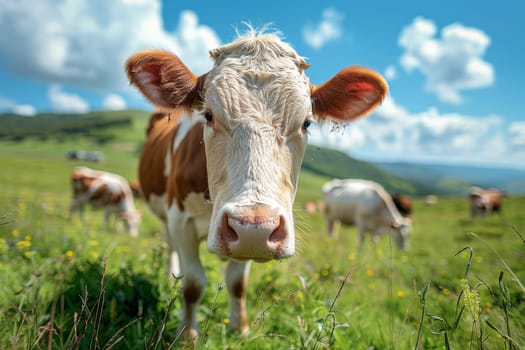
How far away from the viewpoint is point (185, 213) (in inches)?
127

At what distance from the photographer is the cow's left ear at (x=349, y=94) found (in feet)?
9.11

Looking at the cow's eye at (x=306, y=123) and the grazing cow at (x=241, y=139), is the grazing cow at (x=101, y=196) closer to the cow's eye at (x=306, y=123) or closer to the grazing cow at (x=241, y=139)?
the grazing cow at (x=241, y=139)

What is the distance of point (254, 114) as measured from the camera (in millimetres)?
2127

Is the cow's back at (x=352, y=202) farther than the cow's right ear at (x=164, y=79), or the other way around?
the cow's back at (x=352, y=202)

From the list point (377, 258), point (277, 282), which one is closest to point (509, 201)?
point (377, 258)

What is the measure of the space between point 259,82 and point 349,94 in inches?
38.7

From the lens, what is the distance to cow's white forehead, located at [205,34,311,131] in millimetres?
2182

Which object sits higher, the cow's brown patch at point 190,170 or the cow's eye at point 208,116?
the cow's eye at point 208,116

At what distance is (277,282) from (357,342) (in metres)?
1.47

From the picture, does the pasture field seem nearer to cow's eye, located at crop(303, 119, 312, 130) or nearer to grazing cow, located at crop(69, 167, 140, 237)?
cow's eye, located at crop(303, 119, 312, 130)

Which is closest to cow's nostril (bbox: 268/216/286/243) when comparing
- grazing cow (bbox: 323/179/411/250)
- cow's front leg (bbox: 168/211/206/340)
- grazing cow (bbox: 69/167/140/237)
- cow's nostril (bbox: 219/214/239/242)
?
cow's nostril (bbox: 219/214/239/242)

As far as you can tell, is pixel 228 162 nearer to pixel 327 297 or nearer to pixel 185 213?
pixel 185 213

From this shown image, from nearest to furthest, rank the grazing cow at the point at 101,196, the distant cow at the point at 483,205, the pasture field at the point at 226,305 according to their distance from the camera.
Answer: the pasture field at the point at 226,305 < the grazing cow at the point at 101,196 < the distant cow at the point at 483,205

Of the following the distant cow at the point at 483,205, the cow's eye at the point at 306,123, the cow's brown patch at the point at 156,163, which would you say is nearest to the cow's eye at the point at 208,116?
the cow's eye at the point at 306,123
